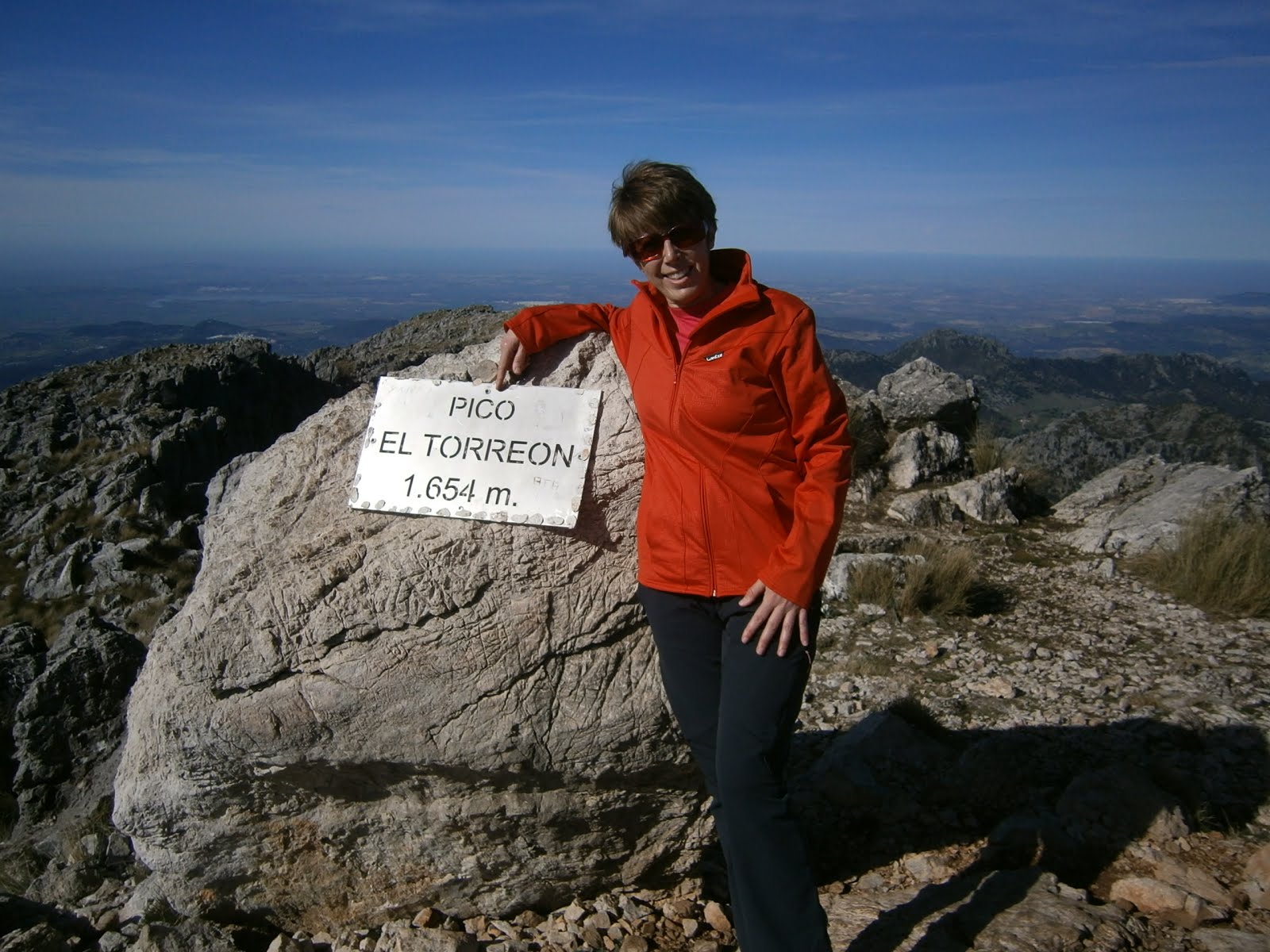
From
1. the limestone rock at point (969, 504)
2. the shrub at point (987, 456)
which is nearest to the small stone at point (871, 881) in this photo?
the limestone rock at point (969, 504)

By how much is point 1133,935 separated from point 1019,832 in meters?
0.92

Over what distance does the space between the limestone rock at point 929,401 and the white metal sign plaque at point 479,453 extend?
768 cm

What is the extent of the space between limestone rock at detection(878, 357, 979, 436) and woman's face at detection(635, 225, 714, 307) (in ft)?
26.3

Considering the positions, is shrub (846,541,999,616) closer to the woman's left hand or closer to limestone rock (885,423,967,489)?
limestone rock (885,423,967,489)

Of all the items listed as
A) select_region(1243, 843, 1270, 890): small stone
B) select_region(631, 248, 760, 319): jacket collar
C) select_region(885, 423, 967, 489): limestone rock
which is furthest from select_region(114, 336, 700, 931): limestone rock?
select_region(885, 423, 967, 489): limestone rock

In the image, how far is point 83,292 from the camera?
10756cm

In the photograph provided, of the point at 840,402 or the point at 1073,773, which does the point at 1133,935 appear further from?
the point at 840,402

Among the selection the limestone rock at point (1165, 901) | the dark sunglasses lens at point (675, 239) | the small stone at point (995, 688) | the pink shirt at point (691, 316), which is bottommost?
the small stone at point (995, 688)

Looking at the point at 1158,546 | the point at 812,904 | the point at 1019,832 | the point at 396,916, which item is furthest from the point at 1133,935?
the point at 1158,546

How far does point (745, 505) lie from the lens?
2455 mm

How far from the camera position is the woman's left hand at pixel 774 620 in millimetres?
2379

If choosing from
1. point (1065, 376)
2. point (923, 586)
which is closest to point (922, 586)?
point (923, 586)

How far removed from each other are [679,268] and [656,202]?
0.22 m

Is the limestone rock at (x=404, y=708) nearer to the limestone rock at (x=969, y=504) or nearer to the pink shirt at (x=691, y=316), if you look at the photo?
the pink shirt at (x=691, y=316)
